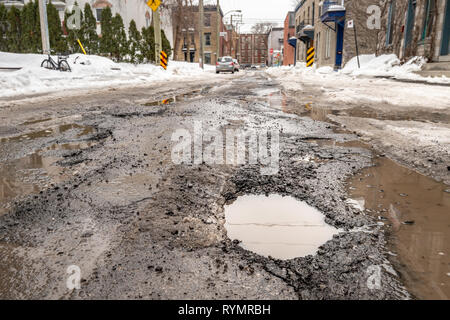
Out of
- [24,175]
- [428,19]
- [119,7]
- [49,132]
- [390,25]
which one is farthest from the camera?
[119,7]

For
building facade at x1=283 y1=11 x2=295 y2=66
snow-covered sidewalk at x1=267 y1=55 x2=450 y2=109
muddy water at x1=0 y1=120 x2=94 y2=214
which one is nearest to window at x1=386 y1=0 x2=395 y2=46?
snow-covered sidewalk at x1=267 y1=55 x2=450 y2=109

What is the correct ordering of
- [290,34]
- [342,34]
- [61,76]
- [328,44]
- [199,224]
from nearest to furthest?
[199,224]
[61,76]
[342,34]
[328,44]
[290,34]

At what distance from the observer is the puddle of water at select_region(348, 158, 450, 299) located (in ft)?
4.47

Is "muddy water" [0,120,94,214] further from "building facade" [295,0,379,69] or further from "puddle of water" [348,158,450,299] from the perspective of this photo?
"building facade" [295,0,379,69]

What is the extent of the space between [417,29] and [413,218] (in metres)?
14.7

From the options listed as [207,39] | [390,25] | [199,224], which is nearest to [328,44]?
[390,25]

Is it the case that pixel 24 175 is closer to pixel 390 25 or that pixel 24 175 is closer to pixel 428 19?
pixel 428 19

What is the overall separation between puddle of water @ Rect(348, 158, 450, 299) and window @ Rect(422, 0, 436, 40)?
12655 mm

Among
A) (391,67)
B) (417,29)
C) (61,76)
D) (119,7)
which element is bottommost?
(61,76)

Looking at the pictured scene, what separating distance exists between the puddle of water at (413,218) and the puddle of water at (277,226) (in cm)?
34

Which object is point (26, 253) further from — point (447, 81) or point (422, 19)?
point (422, 19)

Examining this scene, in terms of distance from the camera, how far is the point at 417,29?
13.8 metres
